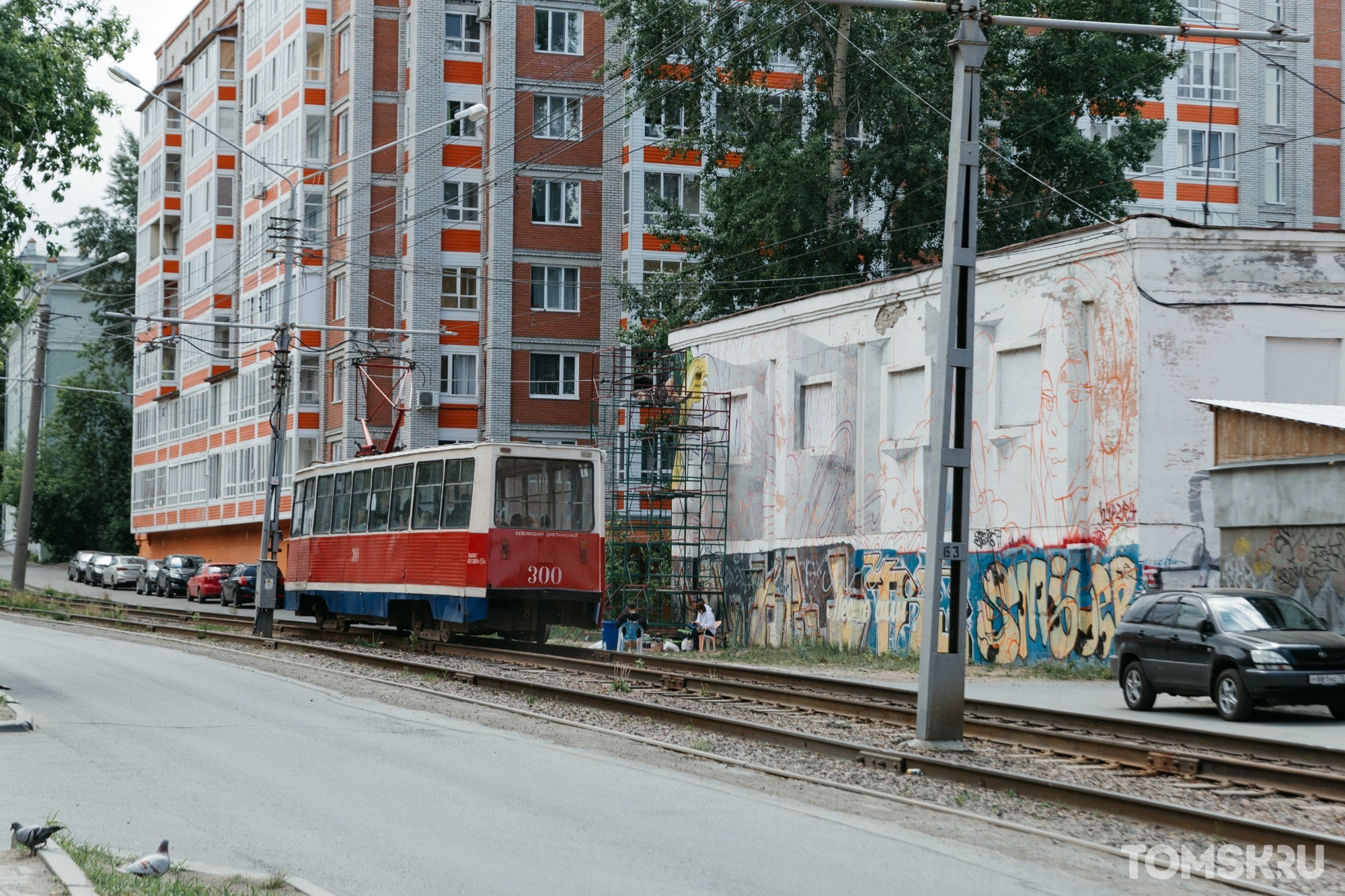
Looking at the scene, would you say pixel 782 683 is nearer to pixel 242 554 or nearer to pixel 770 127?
pixel 770 127

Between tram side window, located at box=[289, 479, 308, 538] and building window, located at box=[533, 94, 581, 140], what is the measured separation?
80.7 feet

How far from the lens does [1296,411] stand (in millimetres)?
23281

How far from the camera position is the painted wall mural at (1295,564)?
71.8 ft

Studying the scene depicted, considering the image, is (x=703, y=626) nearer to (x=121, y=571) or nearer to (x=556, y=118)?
(x=556, y=118)

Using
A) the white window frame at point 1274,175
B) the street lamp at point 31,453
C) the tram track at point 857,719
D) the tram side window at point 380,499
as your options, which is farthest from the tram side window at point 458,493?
the white window frame at point 1274,175

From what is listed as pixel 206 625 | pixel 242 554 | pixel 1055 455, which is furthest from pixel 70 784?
pixel 242 554

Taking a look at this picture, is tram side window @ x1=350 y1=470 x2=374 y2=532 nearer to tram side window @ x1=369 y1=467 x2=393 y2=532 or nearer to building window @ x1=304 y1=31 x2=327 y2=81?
tram side window @ x1=369 y1=467 x2=393 y2=532

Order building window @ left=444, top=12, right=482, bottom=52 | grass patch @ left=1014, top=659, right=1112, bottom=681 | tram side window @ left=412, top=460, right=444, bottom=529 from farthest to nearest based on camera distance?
building window @ left=444, top=12, right=482, bottom=52 < tram side window @ left=412, top=460, right=444, bottom=529 < grass patch @ left=1014, top=659, right=1112, bottom=681

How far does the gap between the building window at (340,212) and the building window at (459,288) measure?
4231 mm

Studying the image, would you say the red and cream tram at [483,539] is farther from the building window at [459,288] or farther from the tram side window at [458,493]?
the building window at [459,288]

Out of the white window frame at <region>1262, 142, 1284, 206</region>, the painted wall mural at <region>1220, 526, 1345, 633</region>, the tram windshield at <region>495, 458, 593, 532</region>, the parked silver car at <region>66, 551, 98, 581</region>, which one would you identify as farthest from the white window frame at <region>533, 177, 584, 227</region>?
the painted wall mural at <region>1220, 526, 1345, 633</region>

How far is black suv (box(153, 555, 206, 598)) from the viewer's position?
5931cm

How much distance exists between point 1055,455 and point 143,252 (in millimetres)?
63811

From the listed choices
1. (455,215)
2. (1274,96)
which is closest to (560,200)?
(455,215)
